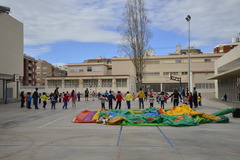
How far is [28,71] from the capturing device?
277 feet

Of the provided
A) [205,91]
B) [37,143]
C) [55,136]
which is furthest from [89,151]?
[205,91]

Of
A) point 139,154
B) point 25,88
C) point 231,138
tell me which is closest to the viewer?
point 139,154

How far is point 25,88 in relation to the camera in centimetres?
6794

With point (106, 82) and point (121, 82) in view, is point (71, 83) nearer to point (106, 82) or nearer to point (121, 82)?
point (106, 82)

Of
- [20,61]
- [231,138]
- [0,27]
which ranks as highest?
[0,27]

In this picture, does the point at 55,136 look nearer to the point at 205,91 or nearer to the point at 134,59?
the point at 134,59

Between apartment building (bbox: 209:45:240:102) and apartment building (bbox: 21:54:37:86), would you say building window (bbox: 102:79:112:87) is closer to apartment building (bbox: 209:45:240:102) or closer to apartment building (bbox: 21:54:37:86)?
apartment building (bbox: 209:45:240:102)

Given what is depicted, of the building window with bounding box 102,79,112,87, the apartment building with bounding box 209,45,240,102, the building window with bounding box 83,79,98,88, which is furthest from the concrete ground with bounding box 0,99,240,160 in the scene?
the building window with bounding box 83,79,98,88

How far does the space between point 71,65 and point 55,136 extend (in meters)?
66.2

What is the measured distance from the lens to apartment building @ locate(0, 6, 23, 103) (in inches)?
1321

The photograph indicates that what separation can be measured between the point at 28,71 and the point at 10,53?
5107 cm

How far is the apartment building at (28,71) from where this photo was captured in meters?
82.3

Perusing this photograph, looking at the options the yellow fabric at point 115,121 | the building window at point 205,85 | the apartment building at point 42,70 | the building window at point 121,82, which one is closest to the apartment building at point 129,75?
the building window at point 121,82

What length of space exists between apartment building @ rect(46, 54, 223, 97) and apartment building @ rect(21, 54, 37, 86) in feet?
61.4
